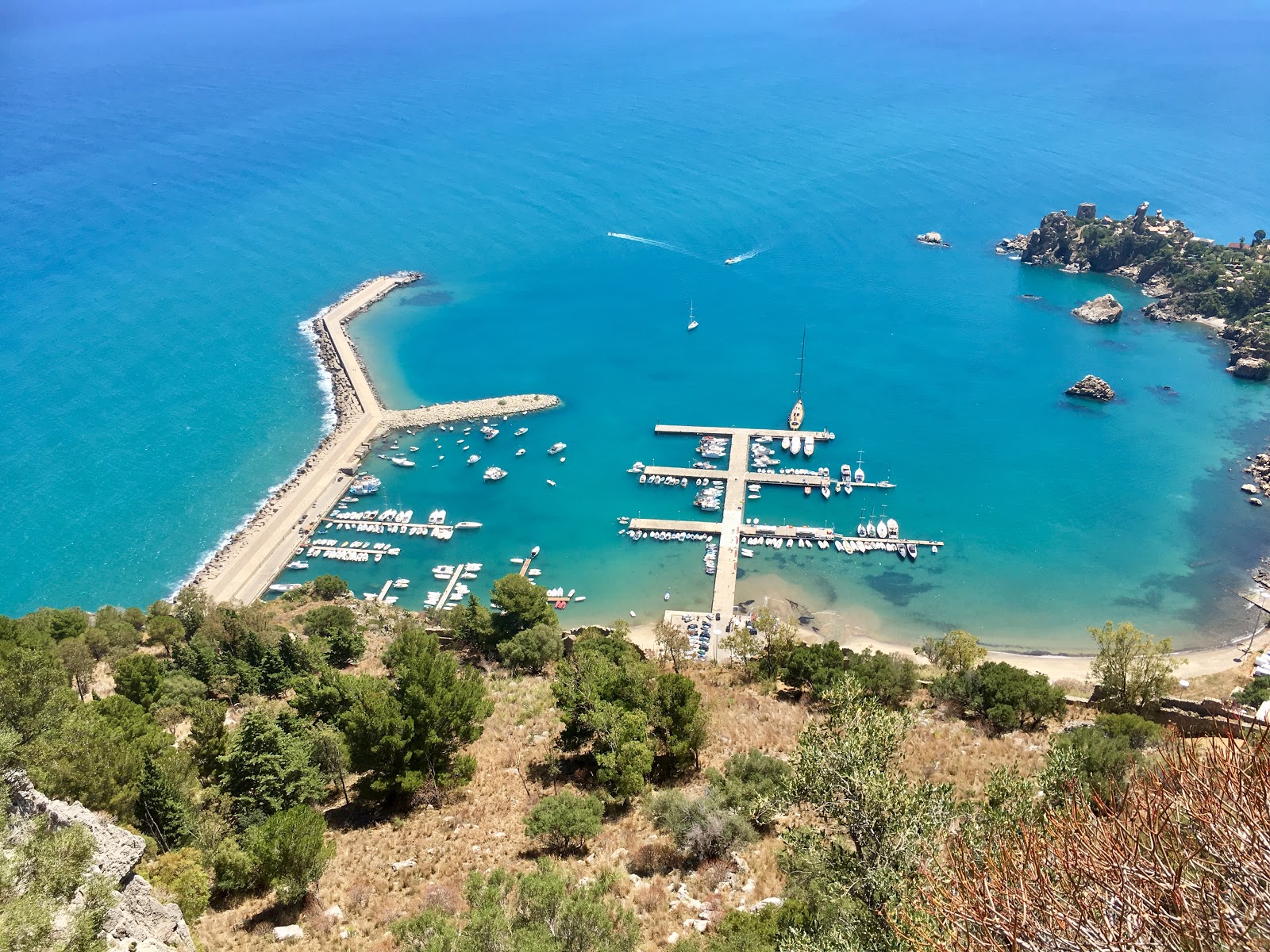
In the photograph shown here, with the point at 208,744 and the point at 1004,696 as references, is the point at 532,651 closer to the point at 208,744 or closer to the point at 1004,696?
the point at 208,744

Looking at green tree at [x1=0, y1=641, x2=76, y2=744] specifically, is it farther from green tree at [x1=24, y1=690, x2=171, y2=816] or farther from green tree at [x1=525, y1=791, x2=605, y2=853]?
green tree at [x1=525, y1=791, x2=605, y2=853]

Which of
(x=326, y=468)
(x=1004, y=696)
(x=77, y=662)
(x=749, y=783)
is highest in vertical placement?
(x=326, y=468)

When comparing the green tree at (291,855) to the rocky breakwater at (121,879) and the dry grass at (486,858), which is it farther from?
the rocky breakwater at (121,879)

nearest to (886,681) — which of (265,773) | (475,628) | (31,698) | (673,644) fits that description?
(673,644)

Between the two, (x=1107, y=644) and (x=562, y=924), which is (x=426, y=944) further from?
(x=1107, y=644)

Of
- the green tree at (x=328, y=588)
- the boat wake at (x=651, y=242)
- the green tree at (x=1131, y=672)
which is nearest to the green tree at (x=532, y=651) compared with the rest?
the green tree at (x=328, y=588)

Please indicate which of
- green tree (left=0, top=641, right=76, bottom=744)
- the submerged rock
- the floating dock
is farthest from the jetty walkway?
the submerged rock
